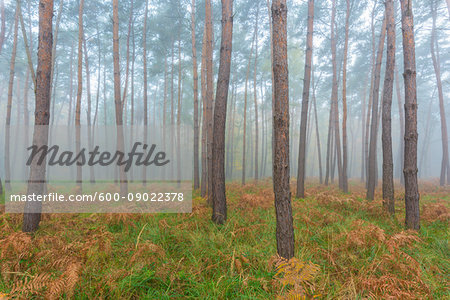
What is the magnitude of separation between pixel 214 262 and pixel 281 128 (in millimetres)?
2195

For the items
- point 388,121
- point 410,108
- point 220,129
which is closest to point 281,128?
point 220,129

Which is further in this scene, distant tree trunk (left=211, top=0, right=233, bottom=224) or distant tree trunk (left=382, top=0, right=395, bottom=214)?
distant tree trunk (left=382, top=0, right=395, bottom=214)

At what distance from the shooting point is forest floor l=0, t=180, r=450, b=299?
7.64 feet

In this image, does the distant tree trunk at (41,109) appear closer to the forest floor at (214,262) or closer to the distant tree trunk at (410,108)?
the forest floor at (214,262)

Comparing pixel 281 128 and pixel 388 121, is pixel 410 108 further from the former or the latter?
pixel 281 128

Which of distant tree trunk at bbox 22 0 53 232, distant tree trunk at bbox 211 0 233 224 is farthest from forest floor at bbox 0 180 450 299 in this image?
distant tree trunk at bbox 211 0 233 224

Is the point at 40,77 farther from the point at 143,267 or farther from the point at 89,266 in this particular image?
the point at 143,267

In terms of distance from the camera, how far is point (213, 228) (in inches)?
175

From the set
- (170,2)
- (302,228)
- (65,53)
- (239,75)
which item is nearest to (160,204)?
(302,228)

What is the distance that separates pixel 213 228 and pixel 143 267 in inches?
74.8

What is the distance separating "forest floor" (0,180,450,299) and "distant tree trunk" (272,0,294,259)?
50cm

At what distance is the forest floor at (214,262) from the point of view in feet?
7.64

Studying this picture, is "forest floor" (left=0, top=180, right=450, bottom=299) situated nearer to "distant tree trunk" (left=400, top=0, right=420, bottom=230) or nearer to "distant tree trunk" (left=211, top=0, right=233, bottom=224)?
"distant tree trunk" (left=211, top=0, right=233, bottom=224)

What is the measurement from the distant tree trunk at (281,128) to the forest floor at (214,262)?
1.63ft
